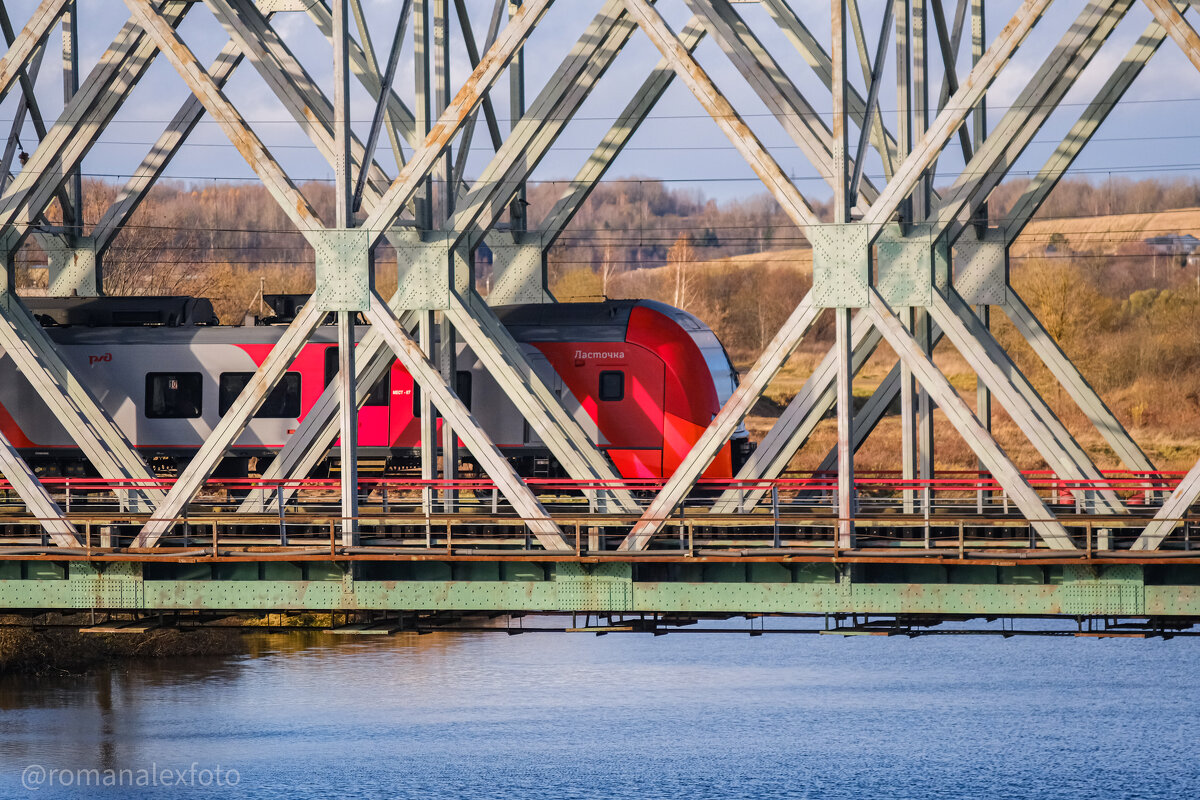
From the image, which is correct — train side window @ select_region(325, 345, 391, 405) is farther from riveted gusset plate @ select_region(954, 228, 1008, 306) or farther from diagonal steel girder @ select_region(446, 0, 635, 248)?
riveted gusset plate @ select_region(954, 228, 1008, 306)

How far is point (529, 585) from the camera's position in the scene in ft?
67.3

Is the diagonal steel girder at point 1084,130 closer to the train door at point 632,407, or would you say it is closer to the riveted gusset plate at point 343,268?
the train door at point 632,407

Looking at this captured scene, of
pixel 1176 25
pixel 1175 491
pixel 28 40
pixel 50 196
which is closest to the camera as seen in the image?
pixel 1175 491

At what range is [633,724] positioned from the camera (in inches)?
1596

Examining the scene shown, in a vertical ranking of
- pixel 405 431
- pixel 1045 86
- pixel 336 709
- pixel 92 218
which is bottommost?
pixel 336 709

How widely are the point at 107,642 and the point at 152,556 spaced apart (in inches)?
1266

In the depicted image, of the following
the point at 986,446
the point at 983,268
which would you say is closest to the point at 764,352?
the point at 986,446

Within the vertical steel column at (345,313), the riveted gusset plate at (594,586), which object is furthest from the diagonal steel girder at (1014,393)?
the vertical steel column at (345,313)

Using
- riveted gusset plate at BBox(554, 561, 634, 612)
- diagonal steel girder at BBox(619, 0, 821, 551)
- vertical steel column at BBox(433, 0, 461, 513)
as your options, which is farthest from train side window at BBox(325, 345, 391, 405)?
diagonal steel girder at BBox(619, 0, 821, 551)

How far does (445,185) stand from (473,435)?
6770mm

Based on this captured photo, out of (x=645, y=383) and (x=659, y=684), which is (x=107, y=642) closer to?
(x=659, y=684)

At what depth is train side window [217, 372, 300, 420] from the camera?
3183cm

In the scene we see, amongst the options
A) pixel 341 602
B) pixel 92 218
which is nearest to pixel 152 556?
pixel 341 602

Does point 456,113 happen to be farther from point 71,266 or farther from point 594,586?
point 71,266
